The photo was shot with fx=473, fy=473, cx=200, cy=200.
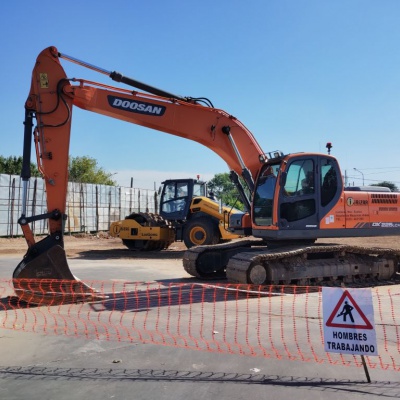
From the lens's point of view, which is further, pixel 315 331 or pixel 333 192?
pixel 333 192

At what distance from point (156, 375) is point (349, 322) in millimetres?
2030

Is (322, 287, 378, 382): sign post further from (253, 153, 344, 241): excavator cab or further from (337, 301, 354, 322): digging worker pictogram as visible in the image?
(253, 153, 344, 241): excavator cab

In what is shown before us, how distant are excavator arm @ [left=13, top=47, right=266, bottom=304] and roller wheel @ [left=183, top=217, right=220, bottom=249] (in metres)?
7.26

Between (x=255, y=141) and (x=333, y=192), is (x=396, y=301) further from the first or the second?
(x=255, y=141)

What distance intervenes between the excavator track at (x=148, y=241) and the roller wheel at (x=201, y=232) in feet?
5.53

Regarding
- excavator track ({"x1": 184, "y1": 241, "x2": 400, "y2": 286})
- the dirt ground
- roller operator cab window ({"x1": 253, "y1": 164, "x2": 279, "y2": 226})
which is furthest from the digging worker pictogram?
the dirt ground

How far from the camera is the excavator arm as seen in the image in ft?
27.3

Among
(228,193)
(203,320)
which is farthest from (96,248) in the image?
(203,320)

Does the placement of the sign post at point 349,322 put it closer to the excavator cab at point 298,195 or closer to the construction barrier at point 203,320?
the construction barrier at point 203,320

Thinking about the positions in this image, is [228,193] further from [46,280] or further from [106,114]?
[46,280]

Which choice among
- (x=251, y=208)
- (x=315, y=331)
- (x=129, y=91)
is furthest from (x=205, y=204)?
→ (x=315, y=331)

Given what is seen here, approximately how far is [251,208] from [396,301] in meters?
3.59

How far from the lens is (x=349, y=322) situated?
15.5 ft

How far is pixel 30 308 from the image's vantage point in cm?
811
